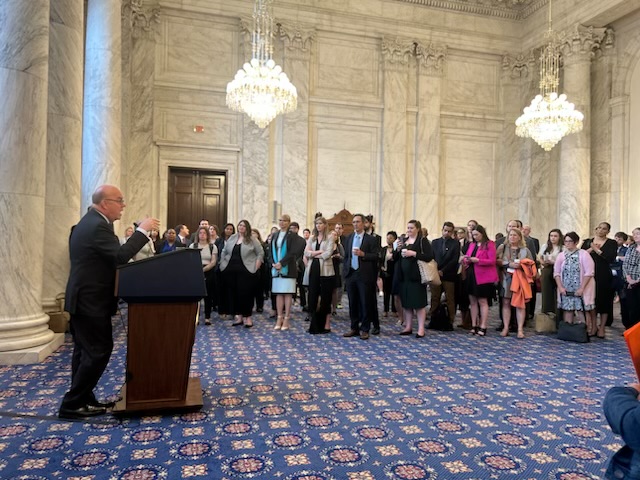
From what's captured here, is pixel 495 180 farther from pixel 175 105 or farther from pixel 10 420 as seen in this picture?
pixel 10 420

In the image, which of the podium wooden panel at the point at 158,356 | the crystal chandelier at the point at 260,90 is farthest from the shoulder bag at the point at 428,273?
the crystal chandelier at the point at 260,90

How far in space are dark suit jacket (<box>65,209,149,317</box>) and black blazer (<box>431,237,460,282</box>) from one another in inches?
217

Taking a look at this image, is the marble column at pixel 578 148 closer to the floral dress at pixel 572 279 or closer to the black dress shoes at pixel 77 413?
the floral dress at pixel 572 279

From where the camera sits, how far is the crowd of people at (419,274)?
7.02 meters

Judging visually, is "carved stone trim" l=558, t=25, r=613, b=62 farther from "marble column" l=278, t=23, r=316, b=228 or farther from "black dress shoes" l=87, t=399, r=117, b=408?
"black dress shoes" l=87, t=399, r=117, b=408

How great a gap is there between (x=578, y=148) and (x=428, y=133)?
436 centimetres

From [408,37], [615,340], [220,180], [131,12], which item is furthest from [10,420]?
[408,37]

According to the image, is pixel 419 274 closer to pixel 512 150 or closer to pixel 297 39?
pixel 297 39

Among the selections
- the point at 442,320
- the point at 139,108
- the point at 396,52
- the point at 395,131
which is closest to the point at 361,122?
the point at 395,131

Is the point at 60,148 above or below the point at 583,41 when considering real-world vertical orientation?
below

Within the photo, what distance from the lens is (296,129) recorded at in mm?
14055

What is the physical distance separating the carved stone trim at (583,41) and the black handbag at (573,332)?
1004cm

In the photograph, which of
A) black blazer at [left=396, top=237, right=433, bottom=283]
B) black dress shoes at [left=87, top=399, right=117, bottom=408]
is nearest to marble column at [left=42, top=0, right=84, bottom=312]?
black dress shoes at [left=87, top=399, right=117, bottom=408]

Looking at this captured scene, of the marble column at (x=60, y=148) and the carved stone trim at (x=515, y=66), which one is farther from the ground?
the carved stone trim at (x=515, y=66)
